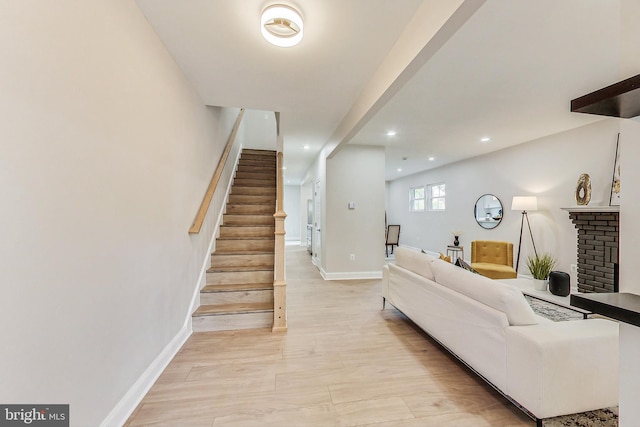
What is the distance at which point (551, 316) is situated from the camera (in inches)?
84.2

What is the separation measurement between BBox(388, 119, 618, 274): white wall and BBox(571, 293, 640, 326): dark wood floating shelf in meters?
4.33

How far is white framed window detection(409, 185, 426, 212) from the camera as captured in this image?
8102 millimetres

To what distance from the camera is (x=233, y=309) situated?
2.77m

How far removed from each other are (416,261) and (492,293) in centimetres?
98

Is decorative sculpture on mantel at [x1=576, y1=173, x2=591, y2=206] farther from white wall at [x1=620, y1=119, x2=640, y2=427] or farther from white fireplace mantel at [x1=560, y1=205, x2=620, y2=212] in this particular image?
white wall at [x1=620, y1=119, x2=640, y2=427]

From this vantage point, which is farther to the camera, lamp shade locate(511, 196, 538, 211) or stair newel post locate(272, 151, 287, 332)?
lamp shade locate(511, 196, 538, 211)

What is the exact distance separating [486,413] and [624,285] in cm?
138

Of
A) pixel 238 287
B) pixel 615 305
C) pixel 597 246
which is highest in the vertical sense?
pixel 615 305

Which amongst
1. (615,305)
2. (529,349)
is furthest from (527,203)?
(615,305)

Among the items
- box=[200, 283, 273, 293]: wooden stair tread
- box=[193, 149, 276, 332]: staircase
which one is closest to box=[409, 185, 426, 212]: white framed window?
box=[193, 149, 276, 332]: staircase

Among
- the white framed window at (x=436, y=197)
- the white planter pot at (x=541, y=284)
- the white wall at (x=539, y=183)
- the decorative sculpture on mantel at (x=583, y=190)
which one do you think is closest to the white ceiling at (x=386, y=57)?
the white wall at (x=539, y=183)

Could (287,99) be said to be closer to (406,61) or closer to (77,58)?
(406,61)

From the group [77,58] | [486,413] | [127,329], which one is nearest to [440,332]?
[486,413]

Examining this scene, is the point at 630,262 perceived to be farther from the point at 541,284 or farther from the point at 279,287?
the point at 541,284
